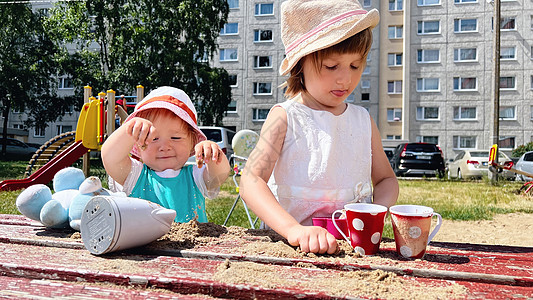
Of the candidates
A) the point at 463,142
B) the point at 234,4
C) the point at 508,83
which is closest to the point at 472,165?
the point at 463,142

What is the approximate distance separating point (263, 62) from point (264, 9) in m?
3.83

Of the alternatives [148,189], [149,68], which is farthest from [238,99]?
[148,189]

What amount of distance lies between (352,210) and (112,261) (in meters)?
0.60

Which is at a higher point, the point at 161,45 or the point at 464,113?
the point at 161,45

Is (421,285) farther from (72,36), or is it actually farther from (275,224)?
(72,36)

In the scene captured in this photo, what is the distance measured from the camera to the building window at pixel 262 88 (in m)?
31.7

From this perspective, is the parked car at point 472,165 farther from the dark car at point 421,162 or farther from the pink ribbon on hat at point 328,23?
the pink ribbon on hat at point 328,23

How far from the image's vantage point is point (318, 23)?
60.2 inches

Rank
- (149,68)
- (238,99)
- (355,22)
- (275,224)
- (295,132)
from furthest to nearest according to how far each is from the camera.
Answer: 1. (238,99)
2. (149,68)
3. (295,132)
4. (355,22)
5. (275,224)

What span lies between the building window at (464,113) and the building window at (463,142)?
131 cm

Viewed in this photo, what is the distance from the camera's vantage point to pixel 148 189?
192 cm

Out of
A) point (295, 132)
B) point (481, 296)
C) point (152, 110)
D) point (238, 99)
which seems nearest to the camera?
point (481, 296)

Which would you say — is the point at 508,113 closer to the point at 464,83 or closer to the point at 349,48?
the point at 464,83

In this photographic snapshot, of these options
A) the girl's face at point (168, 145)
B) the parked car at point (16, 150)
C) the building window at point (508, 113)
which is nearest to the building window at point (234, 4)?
the parked car at point (16, 150)
